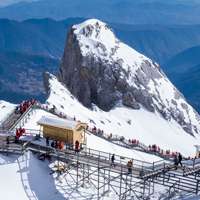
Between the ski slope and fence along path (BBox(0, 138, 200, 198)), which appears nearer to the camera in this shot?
fence along path (BBox(0, 138, 200, 198))

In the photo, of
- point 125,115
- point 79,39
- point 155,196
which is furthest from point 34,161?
point 79,39

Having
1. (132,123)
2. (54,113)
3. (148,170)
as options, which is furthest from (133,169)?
(132,123)

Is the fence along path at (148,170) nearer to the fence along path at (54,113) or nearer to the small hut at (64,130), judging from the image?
the small hut at (64,130)

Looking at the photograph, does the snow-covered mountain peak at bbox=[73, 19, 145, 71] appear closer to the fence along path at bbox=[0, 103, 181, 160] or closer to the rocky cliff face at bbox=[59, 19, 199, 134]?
the rocky cliff face at bbox=[59, 19, 199, 134]

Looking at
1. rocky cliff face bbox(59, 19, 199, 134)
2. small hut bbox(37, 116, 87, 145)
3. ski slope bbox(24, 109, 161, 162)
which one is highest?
rocky cliff face bbox(59, 19, 199, 134)

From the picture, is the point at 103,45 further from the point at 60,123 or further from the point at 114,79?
the point at 60,123

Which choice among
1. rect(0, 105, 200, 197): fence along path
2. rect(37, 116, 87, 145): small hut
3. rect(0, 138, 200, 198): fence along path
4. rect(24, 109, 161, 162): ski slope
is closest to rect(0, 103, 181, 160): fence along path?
rect(24, 109, 161, 162): ski slope

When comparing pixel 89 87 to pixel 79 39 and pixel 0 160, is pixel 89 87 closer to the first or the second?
pixel 79 39
